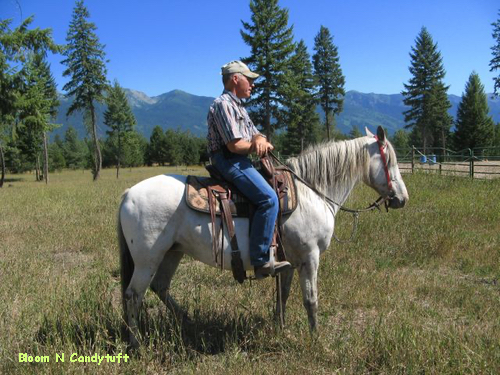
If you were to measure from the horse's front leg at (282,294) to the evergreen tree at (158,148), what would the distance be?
67042mm

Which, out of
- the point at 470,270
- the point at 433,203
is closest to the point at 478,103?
the point at 433,203

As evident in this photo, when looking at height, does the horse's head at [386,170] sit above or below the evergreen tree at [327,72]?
below

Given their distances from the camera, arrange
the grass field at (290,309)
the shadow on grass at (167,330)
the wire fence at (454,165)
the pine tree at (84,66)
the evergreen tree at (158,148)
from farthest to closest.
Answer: the evergreen tree at (158,148), the pine tree at (84,66), the wire fence at (454,165), the shadow on grass at (167,330), the grass field at (290,309)

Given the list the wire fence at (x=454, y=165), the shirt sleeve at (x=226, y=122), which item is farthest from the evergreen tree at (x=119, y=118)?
the shirt sleeve at (x=226, y=122)

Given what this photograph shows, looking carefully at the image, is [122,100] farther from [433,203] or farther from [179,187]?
[179,187]

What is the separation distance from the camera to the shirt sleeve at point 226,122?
309cm

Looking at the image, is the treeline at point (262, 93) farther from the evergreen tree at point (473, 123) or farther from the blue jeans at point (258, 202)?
the blue jeans at point (258, 202)

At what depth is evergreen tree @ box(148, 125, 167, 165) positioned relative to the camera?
68475mm

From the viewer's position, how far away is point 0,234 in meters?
7.77

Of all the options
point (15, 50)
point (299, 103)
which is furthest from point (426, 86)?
point (15, 50)

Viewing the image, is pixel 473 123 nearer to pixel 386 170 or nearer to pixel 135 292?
pixel 386 170

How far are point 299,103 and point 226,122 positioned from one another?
36.9 meters

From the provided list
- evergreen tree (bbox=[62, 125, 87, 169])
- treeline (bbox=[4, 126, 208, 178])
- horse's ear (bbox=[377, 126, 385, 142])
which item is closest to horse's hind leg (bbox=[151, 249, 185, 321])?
horse's ear (bbox=[377, 126, 385, 142])

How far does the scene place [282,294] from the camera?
382cm
